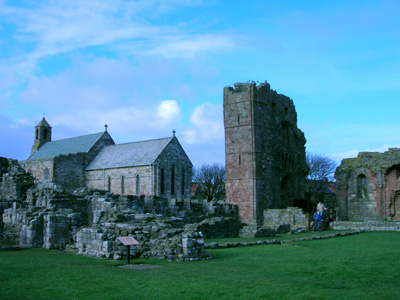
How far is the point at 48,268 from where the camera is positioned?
10.3m

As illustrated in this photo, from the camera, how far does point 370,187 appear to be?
3450 centimetres

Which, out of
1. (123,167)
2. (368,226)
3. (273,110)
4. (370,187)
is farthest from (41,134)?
(368,226)

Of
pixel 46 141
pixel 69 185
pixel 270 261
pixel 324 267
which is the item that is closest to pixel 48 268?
pixel 270 261

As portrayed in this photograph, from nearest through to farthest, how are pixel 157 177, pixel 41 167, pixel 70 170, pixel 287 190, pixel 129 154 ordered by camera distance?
pixel 287 190 → pixel 157 177 → pixel 129 154 → pixel 70 170 → pixel 41 167

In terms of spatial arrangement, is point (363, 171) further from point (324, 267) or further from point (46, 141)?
point (46, 141)

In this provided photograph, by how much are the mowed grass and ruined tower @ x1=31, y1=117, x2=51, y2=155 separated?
5213cm

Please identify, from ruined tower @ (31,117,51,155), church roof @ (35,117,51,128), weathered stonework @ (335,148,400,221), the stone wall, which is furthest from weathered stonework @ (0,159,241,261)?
church roof @ (35,117,51,128)

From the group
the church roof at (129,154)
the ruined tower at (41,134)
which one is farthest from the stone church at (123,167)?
the ruined tower at (41,134)

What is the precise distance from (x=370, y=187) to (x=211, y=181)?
35.9 metres

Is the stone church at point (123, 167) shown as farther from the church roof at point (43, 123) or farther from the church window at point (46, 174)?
the church roof at point (43, 123)

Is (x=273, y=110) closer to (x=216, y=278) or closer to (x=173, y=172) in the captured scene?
(x=173, y=172)

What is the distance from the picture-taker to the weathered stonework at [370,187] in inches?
1326

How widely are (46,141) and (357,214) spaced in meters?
44.0

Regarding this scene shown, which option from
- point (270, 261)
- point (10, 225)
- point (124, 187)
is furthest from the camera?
point (124, 187)
